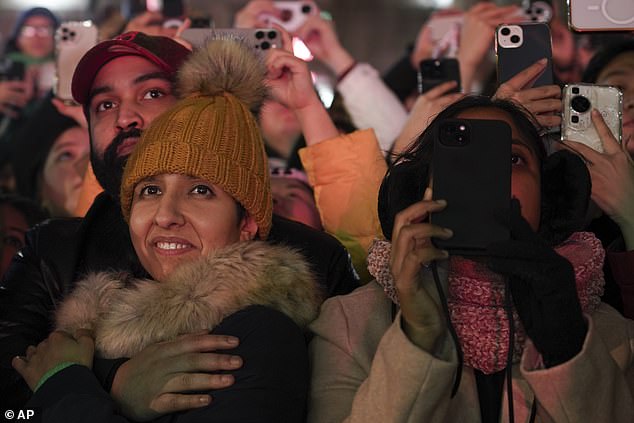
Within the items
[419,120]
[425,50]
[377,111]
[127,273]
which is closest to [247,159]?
[127,273]

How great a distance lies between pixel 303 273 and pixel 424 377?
388 millimetres

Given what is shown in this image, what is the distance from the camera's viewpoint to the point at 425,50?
131 inches

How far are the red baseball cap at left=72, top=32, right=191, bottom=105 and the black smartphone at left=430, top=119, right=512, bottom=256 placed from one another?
87 cm

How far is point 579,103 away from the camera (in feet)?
6.28

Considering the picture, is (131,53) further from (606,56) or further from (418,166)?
(606,56)

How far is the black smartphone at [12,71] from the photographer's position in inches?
145

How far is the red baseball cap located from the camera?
6.99 feet

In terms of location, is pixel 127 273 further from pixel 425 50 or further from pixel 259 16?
pixel 425 50

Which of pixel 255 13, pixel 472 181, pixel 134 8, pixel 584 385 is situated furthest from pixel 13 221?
pixel 584 385

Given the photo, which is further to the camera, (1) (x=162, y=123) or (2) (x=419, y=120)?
(2) (x=419, y=120)

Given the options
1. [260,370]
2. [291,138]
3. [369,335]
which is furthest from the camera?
[291,138]

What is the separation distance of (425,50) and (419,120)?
1.16 m

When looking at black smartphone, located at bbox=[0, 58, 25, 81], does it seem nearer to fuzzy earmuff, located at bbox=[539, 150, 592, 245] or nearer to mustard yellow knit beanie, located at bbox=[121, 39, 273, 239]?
mustard yellow knit beanie, located at bbox=[121, 39, 273, 239]

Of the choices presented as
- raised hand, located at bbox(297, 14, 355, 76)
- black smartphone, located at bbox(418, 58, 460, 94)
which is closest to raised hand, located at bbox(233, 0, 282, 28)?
raised hand, located at bbox(297, 14, 355, 76)
